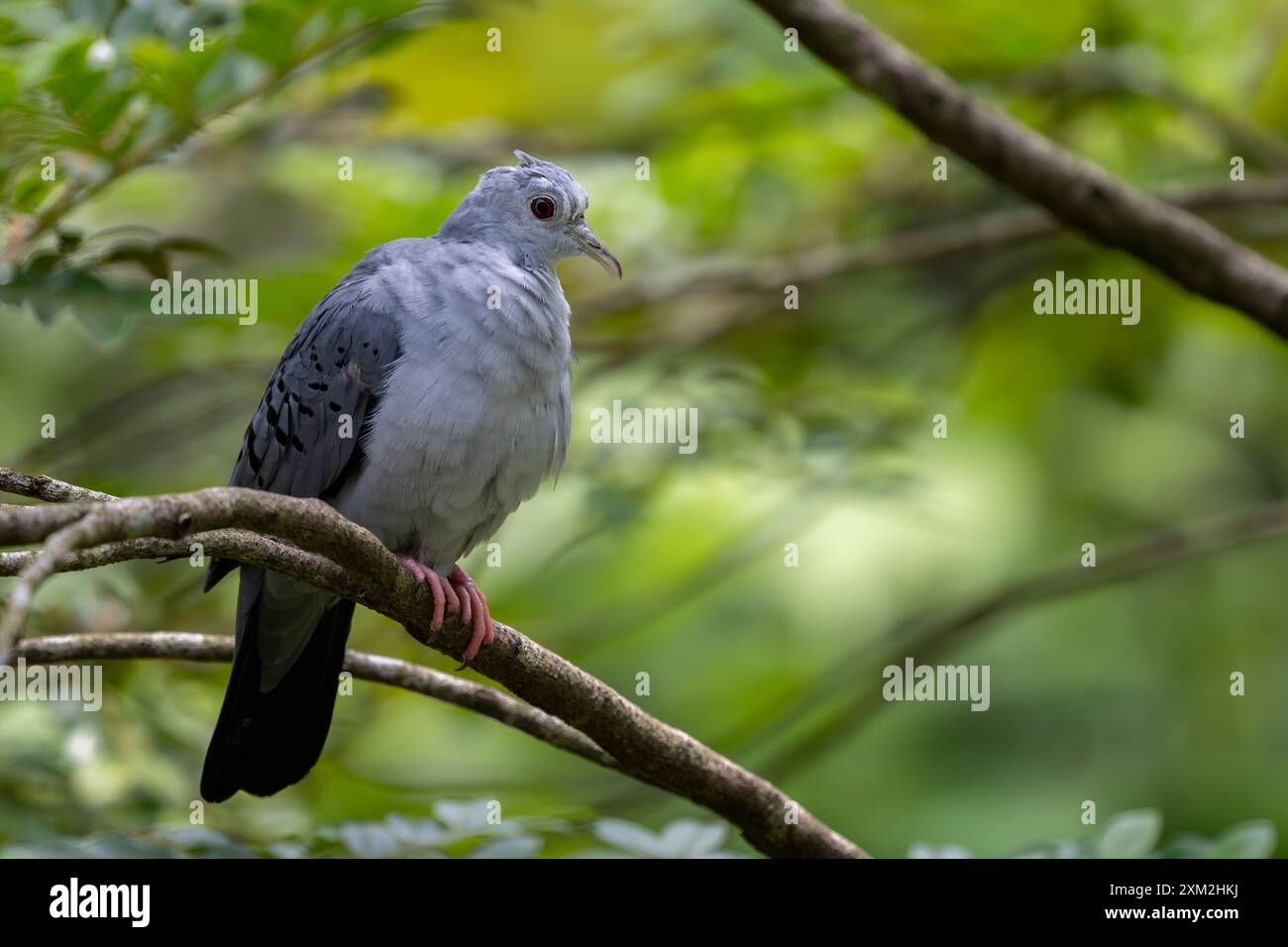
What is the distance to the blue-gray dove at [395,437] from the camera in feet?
12.3

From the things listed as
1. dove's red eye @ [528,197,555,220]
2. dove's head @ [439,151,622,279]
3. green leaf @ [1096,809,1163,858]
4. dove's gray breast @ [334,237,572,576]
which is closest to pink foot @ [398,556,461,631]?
dove's gray breast @ [334,237,572,576]

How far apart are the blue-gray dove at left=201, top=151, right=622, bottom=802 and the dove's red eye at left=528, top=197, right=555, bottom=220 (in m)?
0.13

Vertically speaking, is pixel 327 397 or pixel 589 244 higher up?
pixel 589 244

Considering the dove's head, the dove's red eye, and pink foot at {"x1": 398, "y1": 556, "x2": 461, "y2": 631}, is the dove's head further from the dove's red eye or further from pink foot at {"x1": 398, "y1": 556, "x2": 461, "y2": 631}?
pink foot at {"x1": 398, "y1": 556, "x2": 461, "y2": 631}

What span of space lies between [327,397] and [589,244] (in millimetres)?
1061

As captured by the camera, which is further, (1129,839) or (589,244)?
(589,244)

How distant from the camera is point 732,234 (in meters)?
6.83

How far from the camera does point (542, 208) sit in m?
4.36

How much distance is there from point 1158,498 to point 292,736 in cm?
524

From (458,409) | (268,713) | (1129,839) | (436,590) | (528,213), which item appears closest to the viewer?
(436,590)

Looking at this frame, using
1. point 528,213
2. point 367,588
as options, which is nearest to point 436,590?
point 367,588

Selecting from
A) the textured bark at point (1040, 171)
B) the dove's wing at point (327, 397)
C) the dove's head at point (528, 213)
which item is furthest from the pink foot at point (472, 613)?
the textured bark at point (1040, 171)

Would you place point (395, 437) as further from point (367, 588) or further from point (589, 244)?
point (589, 244)
